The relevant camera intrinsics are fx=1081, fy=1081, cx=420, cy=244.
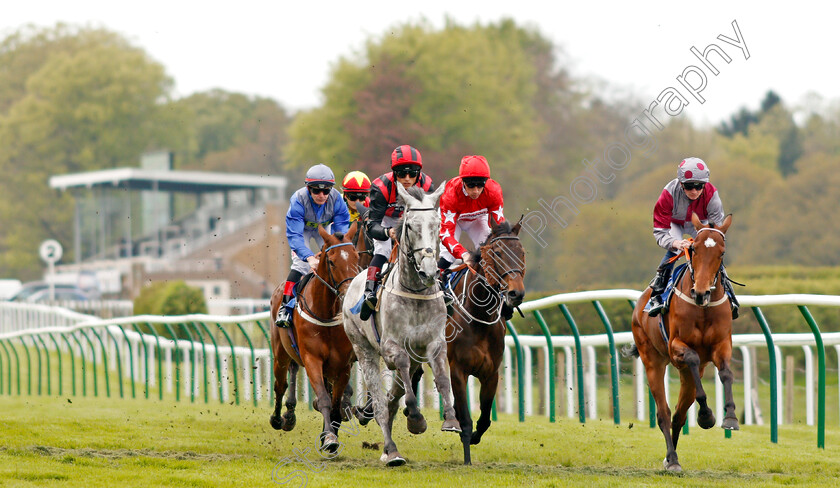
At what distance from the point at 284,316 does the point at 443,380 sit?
190 cm

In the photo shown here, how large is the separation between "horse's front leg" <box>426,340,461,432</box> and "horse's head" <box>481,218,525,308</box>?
1.66 feet

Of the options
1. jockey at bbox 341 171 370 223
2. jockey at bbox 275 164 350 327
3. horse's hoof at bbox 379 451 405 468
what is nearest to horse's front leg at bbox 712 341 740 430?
horse's hoof at bbox 379 451 405 468

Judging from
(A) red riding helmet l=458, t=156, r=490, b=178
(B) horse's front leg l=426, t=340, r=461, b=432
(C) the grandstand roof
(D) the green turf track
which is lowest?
(D) the green turf track

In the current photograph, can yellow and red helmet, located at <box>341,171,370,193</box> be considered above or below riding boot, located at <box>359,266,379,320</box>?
above

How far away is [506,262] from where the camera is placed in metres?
6.54

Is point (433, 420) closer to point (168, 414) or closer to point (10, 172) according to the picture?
point (168, 414)

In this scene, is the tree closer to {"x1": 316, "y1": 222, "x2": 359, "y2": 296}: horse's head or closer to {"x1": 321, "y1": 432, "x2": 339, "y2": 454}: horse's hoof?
{"x1": 316, "y1": 222, "x2": 359, "y2": 296}: horse's head

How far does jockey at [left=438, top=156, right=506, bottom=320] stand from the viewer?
7.10 metres

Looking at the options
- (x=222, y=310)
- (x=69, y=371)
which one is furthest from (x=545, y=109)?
(x=69, y=371)

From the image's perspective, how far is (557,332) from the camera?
15.9m

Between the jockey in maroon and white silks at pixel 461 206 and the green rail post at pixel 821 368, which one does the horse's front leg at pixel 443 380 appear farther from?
the green rail post at pixel 821 368

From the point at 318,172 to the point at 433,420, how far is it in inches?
107

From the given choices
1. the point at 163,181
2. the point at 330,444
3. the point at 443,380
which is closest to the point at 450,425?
the point at 443,380

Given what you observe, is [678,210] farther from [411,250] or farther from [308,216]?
[308,216]
